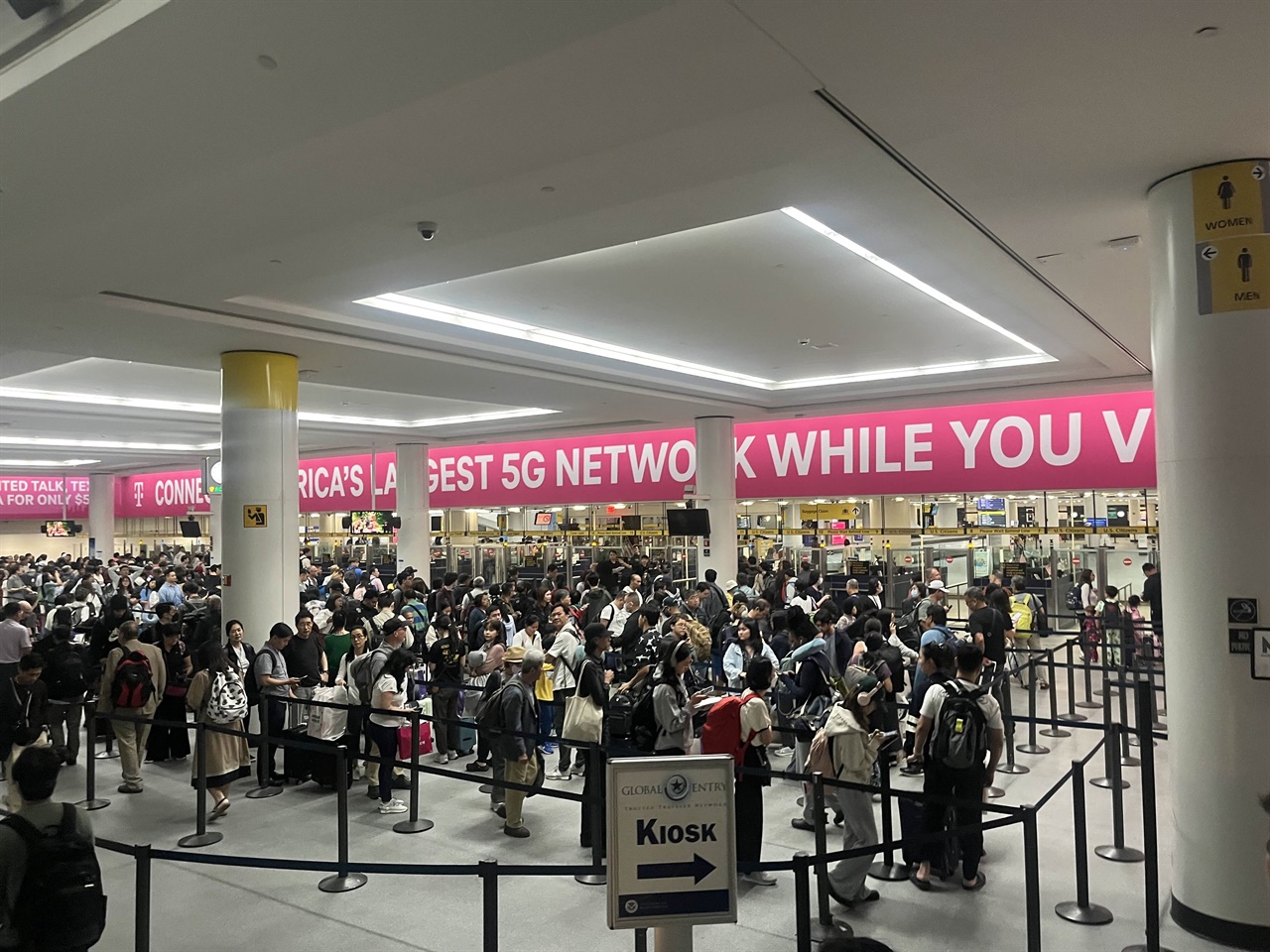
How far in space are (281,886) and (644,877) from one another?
4074 mm

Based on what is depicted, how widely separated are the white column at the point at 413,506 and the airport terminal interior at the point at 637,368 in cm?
1033

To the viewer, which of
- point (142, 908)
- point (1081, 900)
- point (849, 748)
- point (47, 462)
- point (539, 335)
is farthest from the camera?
point (47, 462)

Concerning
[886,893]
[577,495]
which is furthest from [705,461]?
[886,893]

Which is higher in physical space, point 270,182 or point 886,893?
point 270,182

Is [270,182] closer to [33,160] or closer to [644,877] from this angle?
[33,160]

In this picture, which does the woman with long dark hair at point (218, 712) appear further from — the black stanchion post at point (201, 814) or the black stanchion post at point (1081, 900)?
the black stanchion post at point (1081, 900)

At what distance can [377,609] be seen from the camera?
13148 millimetres

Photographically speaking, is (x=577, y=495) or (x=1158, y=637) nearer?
(x=1158, y=637)

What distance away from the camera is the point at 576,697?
734 centimetres

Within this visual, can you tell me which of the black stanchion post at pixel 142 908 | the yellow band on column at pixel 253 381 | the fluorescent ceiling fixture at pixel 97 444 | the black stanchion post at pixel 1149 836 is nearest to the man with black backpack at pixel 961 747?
the black stanchion post at pixel 1149 836

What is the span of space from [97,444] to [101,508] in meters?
12.6

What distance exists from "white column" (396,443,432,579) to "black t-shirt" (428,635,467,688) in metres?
13.9

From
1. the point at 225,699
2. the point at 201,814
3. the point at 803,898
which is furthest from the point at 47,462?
the point at 803,898

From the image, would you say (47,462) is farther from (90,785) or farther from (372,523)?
(90,785)
